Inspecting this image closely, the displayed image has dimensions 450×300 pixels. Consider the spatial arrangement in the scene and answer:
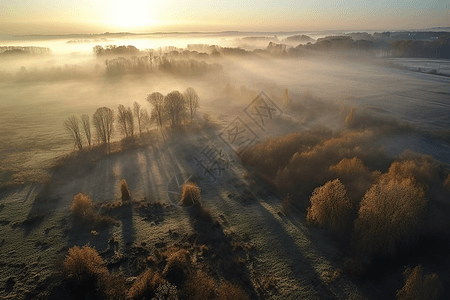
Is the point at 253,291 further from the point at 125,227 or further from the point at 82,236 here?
the point at 82,236

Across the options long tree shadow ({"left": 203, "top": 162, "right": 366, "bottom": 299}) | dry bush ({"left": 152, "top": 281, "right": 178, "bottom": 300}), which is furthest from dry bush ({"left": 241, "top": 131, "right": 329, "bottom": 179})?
dry bush ({"left": 152, "top": 281, "right": 178, "bottom": 300})

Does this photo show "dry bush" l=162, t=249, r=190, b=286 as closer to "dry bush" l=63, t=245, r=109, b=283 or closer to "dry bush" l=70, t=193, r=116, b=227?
"dry bush" l=63, t=245, r=109, b=283

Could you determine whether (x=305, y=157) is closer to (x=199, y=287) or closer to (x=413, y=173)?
(x=413, y=173)

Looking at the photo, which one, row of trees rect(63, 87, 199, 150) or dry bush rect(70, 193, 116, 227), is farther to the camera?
row of trees rect(63, 87, 199, 150)

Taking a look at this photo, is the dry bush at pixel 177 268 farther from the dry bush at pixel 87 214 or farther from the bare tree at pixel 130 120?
the bare tree at pixel 130 120

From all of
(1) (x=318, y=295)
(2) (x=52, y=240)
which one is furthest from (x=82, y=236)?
(1) (x=318, y=295)

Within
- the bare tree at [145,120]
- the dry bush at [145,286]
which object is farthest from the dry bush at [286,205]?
the bare tree at [145,120]

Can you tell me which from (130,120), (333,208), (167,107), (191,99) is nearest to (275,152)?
(333,208)
